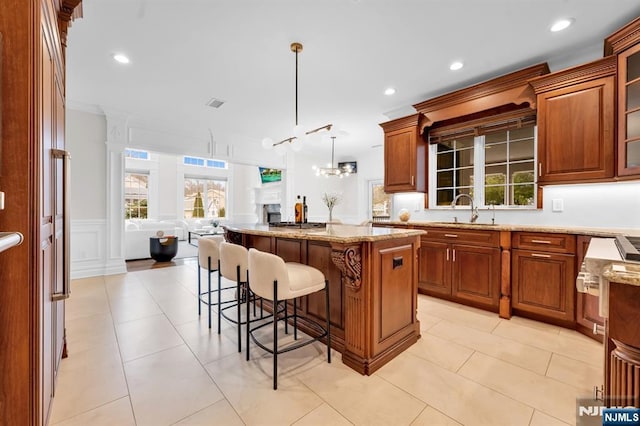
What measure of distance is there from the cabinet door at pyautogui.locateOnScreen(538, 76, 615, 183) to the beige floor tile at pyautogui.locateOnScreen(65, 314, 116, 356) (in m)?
4.47

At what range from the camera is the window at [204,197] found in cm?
1052

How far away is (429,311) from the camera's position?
10.00ft

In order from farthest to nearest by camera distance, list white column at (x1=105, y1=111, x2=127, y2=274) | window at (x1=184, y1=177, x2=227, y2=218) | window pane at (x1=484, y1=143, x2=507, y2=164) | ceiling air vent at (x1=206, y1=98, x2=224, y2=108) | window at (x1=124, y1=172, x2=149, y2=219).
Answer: window at (x1=184, y1=177, x2=227, y2=218)
window at (x1=124, y1=172, x2=149, y2=219)
white column at (x1=105, y1=111, x2=127, y2=274)
ceiling air vent at (x1=206, y1=98, x2=224, y2=108)
window pane at (x1=484, y1=143, x2=507, y2=164)

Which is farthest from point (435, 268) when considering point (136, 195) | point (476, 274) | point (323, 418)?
point (136, 195)

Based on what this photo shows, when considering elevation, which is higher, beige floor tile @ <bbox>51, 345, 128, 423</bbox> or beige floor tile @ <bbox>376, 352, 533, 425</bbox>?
beige floor tile @ <bbox>376, 352, 533, 425</bbox>

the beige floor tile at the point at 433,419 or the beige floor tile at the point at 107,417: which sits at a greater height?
the beige floor tile at the point at 433,419

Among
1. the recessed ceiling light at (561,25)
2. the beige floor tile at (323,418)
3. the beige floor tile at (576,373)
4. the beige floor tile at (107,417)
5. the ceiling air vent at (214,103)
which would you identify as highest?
the ceiling air vent at (214,103)

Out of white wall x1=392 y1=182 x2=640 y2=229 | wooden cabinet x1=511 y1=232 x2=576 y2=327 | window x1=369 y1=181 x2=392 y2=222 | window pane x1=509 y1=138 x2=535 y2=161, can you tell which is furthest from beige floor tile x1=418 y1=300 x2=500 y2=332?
window x1=369 y1=181 x2=392 y2=222

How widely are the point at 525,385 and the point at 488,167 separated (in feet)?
8.98

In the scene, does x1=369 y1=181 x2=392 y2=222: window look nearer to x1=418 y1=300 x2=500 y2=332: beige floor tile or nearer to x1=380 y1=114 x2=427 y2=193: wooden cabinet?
x1=380 y1=114 x2=427 y2=193: wooden cabinet

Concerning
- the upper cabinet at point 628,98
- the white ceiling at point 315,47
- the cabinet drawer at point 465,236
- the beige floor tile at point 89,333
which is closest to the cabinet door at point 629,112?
the upper cabinet at point 628,98

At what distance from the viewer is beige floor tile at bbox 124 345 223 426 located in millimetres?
1521

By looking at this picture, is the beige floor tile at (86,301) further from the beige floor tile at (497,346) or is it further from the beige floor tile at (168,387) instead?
the beige floor tile at (497,346)

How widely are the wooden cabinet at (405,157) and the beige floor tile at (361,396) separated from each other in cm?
285
